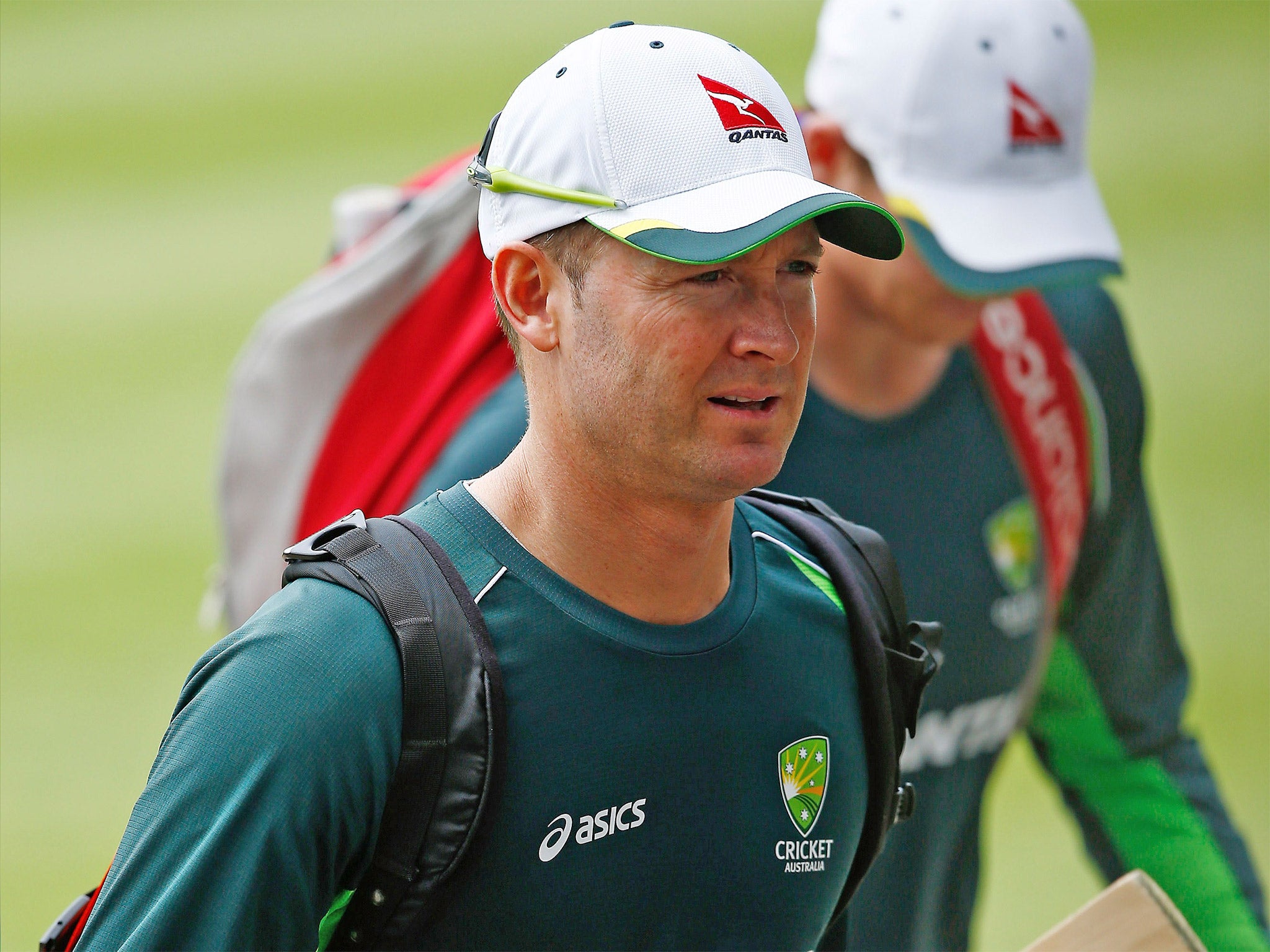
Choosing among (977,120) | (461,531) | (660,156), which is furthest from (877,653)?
(977,120)

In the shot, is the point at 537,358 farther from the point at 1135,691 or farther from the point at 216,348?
the point at 216,348

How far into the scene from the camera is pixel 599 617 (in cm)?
142

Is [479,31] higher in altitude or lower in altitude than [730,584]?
higher

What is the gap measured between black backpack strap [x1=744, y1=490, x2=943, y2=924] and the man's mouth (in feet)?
0.89

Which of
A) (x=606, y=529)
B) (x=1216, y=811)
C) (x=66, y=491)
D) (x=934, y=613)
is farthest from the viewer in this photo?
(x=66, y=491)

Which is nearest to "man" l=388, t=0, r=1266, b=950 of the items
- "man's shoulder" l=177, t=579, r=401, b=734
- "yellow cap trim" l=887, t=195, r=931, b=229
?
"yellow cap trim" l=887, t=195, r=931, b=229

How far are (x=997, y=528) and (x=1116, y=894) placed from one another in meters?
0.89

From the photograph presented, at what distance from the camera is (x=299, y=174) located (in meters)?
5.54

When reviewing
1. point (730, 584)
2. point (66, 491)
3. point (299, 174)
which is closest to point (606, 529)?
point (730, 584)

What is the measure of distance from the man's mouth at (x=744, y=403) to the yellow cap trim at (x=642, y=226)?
157 millimetres

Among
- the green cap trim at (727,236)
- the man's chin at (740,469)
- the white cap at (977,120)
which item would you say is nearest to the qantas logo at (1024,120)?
the white cap at (977,120)

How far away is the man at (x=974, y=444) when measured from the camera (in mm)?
2189

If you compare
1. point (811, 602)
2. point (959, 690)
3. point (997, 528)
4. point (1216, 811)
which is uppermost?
point (811, 602)

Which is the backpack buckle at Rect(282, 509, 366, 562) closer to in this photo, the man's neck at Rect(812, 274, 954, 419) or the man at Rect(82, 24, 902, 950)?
the man at Rect(82, 24, 902, 950)
